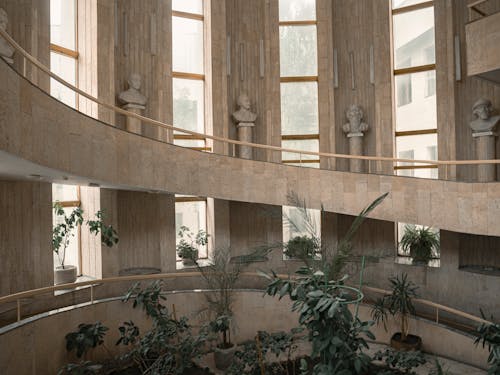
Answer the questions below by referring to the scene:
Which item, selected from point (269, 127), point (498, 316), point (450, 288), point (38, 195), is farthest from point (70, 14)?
point (498, 316)

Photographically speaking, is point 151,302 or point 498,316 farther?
point 498,316

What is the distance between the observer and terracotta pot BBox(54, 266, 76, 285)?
28.7 feet

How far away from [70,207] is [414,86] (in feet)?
29.2

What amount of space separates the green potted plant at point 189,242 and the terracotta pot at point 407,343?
15.4 ft

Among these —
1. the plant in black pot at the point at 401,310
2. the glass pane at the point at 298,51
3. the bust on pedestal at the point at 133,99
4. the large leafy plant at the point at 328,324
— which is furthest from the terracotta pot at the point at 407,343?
the glass pane at the point at 298,51

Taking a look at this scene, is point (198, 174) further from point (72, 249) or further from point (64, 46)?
point (64, 46)

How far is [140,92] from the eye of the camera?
10.3 meters

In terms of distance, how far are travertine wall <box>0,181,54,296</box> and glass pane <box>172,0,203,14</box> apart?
592 cm

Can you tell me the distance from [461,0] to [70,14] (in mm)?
8979

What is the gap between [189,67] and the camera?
1165cm

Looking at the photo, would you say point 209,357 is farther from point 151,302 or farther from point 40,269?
point 40,269

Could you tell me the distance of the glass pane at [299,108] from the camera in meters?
12.3

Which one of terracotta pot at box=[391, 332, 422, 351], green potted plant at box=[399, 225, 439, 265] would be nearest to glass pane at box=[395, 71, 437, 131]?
green potted plant at box=[399, 225, 439, 265]

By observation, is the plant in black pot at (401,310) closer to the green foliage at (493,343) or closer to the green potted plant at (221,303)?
the green foliage at (493,343)
